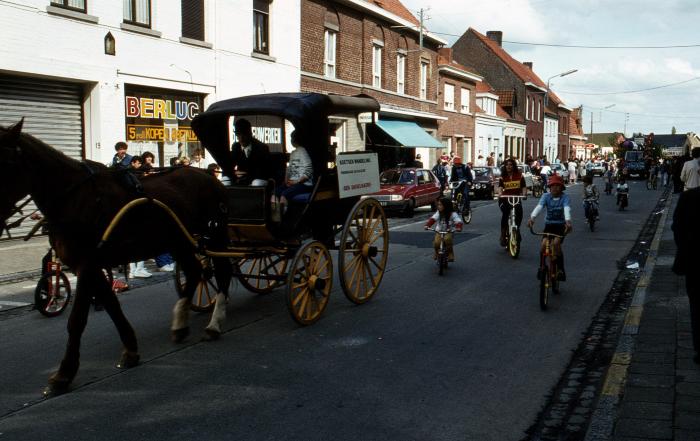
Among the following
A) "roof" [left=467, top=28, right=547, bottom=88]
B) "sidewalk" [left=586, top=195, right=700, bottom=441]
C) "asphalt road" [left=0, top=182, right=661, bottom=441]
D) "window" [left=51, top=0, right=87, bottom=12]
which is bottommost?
"asphalt road" [left=0, top=182, right=661, bottom=441]

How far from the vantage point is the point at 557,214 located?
8852 millimetres

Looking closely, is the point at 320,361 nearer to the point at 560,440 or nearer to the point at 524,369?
the point at 524,369

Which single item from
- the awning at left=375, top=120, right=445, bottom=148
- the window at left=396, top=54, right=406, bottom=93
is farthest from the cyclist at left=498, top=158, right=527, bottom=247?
the window at left=396, top=54, right=406, bottom=93

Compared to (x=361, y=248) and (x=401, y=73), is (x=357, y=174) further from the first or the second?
(x=401, y=73)

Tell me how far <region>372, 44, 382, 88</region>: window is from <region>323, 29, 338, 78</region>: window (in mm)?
3959

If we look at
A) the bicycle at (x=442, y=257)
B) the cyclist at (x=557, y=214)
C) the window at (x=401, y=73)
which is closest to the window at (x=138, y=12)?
the bicycle at (x=442, y=257)

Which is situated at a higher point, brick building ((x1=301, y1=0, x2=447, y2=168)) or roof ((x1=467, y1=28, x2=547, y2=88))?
roof ((x1=467, y1=28, x2=547, y2=88))

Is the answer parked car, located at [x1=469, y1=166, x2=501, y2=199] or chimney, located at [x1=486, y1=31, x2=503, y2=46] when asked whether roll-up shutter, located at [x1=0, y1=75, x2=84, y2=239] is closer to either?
parked car, located at [x1=469, y1=166, x2=501, y2=199]

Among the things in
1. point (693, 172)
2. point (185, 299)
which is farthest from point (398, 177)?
point (185, 299)

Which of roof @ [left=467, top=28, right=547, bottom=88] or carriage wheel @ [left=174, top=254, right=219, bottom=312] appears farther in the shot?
roof @ [left=467, top=28, right=547, bottom=88]

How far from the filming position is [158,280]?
10102mm

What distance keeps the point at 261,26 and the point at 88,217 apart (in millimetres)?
18331

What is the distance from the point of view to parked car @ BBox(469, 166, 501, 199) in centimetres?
2962

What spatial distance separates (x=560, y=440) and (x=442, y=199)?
23.5ft
